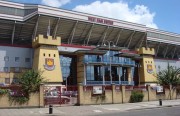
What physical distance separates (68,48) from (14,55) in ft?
45.4

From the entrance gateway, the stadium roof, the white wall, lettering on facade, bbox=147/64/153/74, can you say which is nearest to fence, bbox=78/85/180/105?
the entrance gateway

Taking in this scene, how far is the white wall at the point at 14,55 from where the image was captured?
2515 inches

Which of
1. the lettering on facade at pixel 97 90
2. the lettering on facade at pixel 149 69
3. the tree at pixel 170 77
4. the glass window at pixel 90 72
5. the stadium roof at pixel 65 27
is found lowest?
the lettering on facade at pixel 97 90

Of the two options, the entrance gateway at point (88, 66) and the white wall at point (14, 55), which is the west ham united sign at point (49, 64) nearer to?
the entrance gateway at point (88, 66)

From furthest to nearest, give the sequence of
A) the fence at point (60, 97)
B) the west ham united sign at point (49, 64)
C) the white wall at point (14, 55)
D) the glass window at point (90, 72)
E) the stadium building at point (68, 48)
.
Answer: the glass window at point (90, 72), the stadium building at point (68, 48), the white wall at point (14, 55), the west ham united sign at point (49, 64), the fence at point (60, 97)

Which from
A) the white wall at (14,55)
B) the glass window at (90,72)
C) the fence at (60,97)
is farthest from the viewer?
the glass window at (90,72)

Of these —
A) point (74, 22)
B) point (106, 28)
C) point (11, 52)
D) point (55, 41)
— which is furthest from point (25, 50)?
point (106, 28)

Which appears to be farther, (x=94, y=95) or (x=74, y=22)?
(x=74, y=22)

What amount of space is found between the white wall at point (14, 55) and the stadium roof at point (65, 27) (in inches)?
209

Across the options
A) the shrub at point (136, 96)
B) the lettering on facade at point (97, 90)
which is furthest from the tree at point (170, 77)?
the lettering on facade at point (97, 90)

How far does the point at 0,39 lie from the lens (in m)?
71.7

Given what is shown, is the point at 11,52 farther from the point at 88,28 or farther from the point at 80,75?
the point at 88,28

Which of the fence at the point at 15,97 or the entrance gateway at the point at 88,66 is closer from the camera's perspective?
the fence at the point at 15,97

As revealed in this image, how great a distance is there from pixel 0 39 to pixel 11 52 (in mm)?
8830
